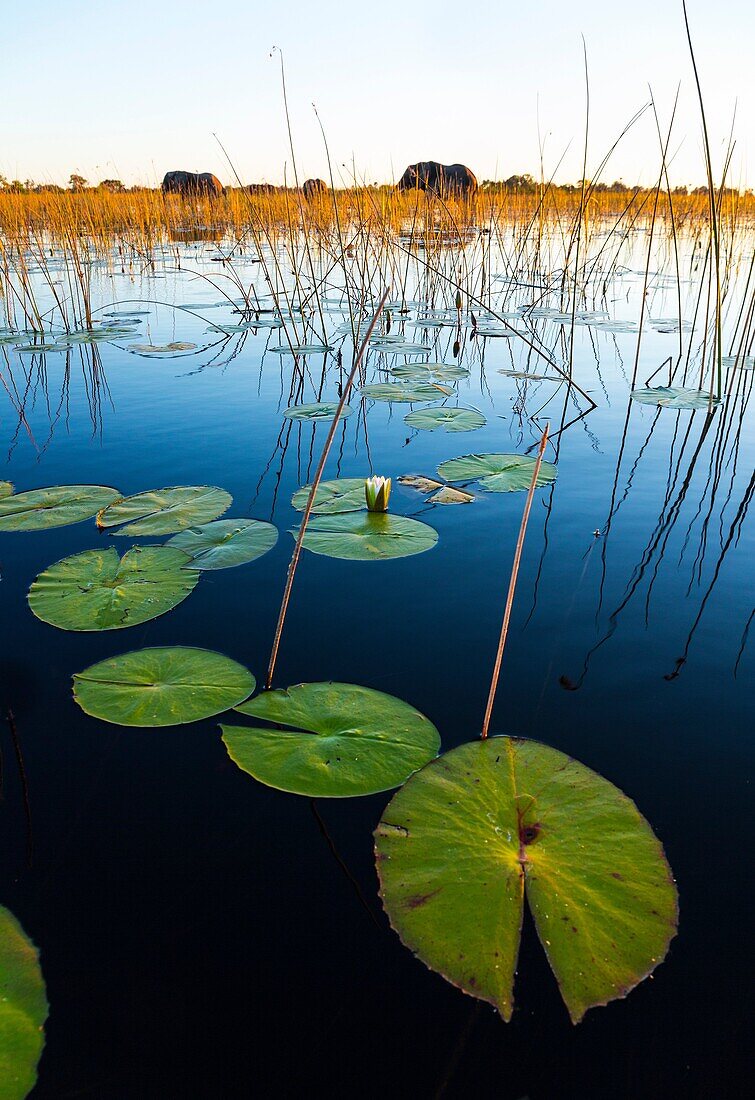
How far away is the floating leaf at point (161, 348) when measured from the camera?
4.74 m

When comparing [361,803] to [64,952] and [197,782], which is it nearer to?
[197,782]

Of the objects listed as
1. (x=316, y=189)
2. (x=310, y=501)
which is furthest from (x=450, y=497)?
(x=316, y=189)

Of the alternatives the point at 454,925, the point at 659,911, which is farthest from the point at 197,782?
the point at 659,911

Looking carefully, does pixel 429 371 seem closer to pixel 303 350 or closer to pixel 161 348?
pixel 303 350

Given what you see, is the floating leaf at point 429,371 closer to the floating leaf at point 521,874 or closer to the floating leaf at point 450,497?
the floating leaf at point 450,497

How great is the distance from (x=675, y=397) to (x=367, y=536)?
2263mm

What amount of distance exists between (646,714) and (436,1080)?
0.82 metres

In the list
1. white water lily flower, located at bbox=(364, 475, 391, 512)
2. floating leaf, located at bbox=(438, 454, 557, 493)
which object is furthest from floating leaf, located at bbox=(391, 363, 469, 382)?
white water lily flower, located at bbox=(364, 475, 391, 512)

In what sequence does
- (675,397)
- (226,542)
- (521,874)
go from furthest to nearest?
(675,397)
(226,542)
(521,874)

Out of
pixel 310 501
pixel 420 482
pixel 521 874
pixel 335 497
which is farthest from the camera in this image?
pixel 420 482

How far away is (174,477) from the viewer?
2.57m

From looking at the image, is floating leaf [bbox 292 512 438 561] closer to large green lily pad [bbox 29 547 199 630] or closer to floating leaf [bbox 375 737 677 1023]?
large green lily pad [bbox 29 547 199 630]

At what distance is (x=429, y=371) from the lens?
4.13 metres

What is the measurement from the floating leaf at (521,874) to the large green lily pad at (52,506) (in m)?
1.62
